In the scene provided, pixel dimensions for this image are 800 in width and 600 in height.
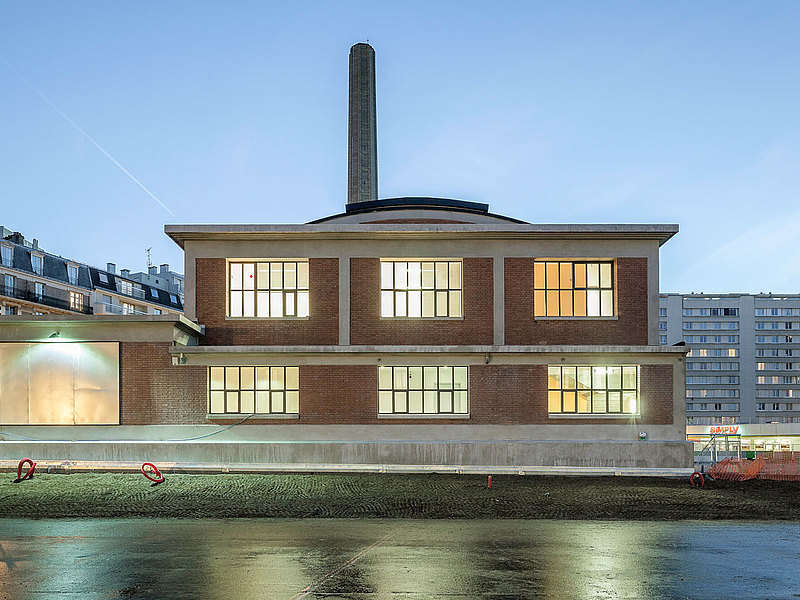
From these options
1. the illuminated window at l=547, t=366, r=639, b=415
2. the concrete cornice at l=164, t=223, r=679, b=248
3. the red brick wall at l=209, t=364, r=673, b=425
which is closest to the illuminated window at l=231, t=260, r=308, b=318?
the concrete cornice at l=164, t=223, r=679, b=248

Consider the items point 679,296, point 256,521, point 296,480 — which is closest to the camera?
point 256,521

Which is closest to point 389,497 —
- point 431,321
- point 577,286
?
point 431,321

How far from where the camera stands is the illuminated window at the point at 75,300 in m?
77.2

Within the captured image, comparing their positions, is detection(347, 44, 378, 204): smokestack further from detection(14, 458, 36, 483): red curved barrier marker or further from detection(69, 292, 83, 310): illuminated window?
detection(69, 292, 83, 310): illuminated window

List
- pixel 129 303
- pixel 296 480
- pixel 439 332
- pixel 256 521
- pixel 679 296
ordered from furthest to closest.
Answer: pixel 679 296, pixel 129 303, pixel 439 332, pixel 296 480, pixel 256 521

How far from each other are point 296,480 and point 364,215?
11609mm

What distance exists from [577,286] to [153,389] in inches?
606

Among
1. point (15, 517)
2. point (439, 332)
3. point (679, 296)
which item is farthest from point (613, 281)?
point (679, 296)

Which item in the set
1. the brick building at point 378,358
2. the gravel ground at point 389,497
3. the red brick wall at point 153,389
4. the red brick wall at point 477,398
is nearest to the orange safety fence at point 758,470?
the gravel ground at point 389,497

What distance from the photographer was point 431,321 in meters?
26.4

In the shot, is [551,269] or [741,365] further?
[741,365]

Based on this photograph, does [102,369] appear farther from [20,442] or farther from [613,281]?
[613,281]

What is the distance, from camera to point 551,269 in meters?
26.8

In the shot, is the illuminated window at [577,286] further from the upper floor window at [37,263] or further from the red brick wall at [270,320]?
the upper floor window at [37,263]
